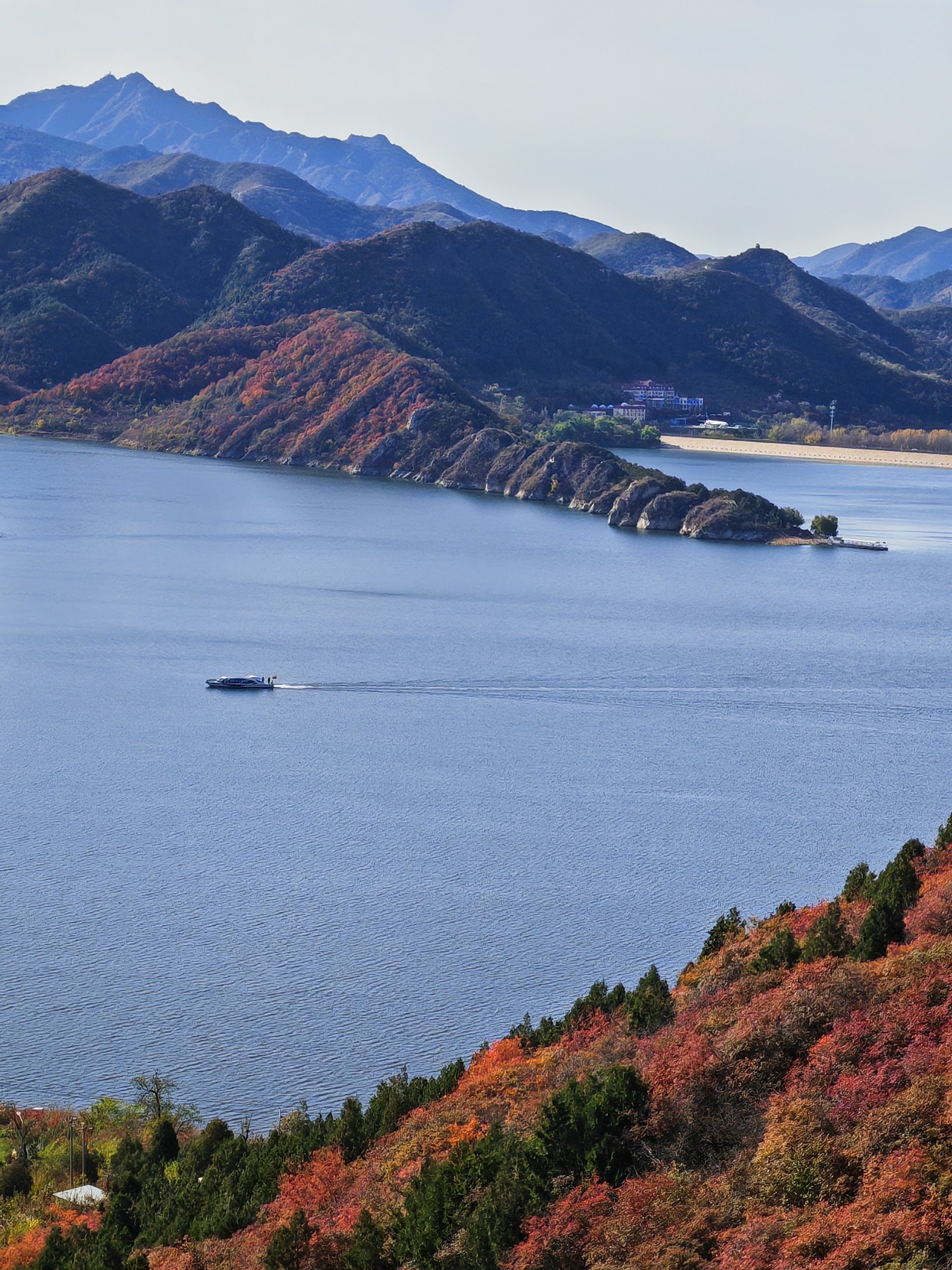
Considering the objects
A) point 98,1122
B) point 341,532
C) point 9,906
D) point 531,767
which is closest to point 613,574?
point 341,532

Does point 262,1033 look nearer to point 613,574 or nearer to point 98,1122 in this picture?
point 98,1122

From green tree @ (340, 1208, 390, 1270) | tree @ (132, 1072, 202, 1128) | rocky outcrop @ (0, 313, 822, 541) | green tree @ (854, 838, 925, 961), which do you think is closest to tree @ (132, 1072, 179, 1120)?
tree @ (132, 1072, 202, 1128)

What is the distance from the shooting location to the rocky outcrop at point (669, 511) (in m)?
85.4

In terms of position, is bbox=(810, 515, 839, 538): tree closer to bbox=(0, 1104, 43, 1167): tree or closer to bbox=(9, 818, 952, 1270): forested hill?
bbox=(9, 818, 952, 1270): forested hill

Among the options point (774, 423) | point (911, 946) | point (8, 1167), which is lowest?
point (8, 1167)

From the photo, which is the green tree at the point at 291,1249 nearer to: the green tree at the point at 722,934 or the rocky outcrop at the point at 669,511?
the green tree at the point at 722,934

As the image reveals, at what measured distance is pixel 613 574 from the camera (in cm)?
6600

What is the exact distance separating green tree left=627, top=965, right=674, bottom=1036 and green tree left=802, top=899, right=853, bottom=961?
1.70m

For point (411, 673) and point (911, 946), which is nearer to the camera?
point (911, 946)

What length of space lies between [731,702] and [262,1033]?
22608mm

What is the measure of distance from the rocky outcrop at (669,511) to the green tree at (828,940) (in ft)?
224

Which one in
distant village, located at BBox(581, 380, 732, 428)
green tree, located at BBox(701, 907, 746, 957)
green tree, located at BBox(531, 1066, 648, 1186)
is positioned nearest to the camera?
green tree, located at BBox(531, 1066, 648, 1186)

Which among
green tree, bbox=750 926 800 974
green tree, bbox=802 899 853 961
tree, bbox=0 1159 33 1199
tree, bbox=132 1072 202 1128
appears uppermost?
green tree, bbox=802 899 853 961

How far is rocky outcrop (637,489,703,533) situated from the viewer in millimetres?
85375
